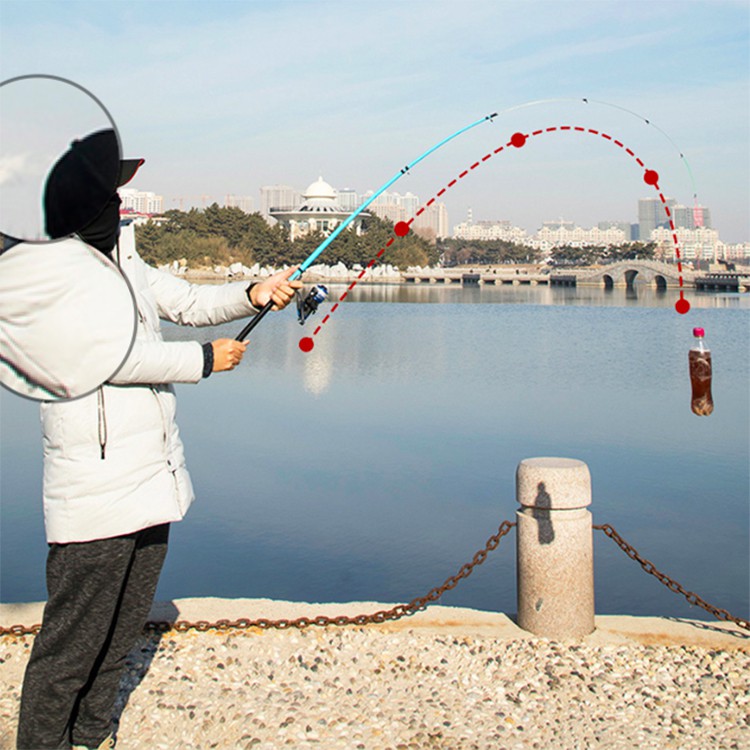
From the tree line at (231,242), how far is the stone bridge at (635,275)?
18962 millimetres

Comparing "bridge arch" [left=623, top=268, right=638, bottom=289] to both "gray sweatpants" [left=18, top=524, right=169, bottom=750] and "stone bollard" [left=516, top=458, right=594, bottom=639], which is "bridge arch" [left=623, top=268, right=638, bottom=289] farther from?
"gray sweatpants" [left=18, top=524, right=169, bottom=750]

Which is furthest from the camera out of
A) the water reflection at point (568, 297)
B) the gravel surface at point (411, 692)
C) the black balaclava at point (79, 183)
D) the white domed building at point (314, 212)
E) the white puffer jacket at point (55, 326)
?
the white domed building at point (314, 212)

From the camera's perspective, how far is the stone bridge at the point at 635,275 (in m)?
67.8

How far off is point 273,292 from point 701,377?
1.90 m

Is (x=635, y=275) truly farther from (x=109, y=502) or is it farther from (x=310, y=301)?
(x=109, y=502)

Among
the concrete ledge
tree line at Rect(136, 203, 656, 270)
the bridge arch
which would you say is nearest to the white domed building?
tree line at Rect(136, 203, 656, 270)

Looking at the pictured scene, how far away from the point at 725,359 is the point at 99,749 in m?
21.9

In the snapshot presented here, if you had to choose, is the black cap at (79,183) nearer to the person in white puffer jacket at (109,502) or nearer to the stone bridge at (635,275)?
the person in white puffer jacket at (109,502)

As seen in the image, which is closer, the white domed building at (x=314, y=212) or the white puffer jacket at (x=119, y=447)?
the white puffer jacket at (x=119, y=447)

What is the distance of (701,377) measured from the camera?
412cm

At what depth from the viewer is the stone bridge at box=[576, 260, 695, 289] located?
67812 millimetres

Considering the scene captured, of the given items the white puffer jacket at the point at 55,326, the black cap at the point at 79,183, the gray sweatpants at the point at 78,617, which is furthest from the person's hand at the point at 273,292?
the black cap at the point at 79,183

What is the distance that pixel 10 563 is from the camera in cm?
743

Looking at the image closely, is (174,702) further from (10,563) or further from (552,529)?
(10,563)
